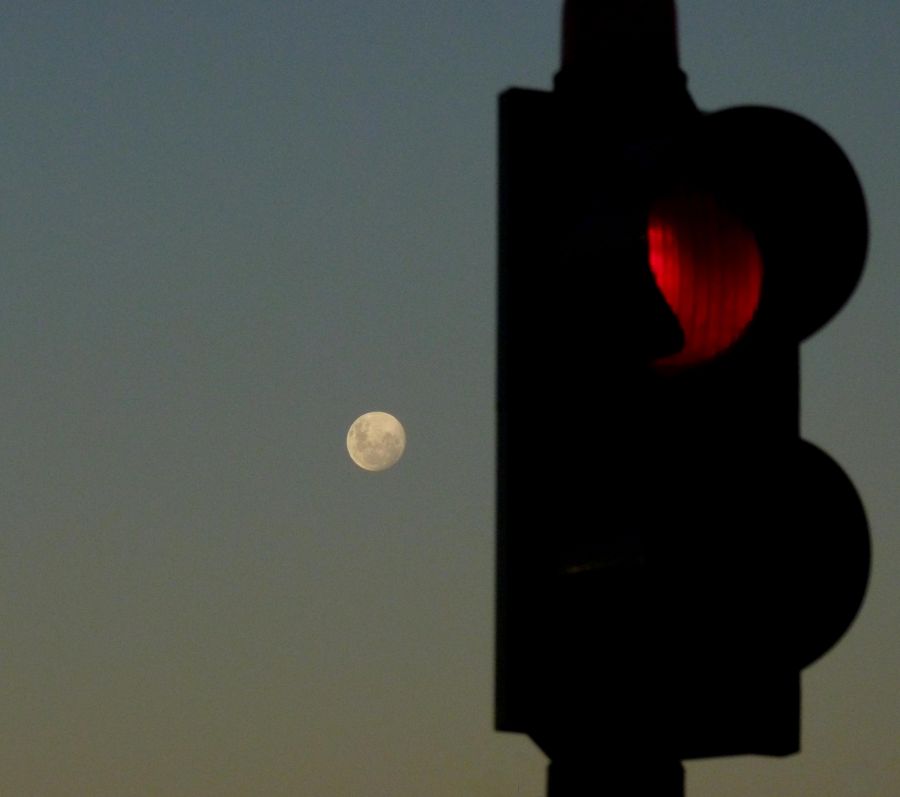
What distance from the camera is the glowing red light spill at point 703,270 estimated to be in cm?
201

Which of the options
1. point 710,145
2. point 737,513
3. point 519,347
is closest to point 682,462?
point 737,513

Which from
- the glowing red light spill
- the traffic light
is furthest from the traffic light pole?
the glowing red light spill

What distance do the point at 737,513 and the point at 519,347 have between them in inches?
14.8

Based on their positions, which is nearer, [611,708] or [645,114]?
[611,708]

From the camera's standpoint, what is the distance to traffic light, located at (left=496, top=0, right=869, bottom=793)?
6.57 ft

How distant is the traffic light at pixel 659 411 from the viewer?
200cm

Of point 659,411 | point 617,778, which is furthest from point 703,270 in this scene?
point 617,778

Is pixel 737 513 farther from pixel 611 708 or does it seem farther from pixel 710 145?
pixel 710 145

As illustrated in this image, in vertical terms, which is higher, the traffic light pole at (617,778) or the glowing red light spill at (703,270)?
the glowing red light spill at (703,270)

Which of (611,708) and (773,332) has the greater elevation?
(773,332)

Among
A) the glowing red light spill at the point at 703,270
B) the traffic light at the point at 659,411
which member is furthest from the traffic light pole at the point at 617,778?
the glowing red light spill at the point at 703,270

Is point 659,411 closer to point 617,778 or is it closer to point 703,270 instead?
point 703,270

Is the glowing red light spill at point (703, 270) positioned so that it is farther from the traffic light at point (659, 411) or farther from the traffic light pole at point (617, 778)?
the traffic light pole at point (617, 778)

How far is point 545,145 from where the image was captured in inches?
87.4
